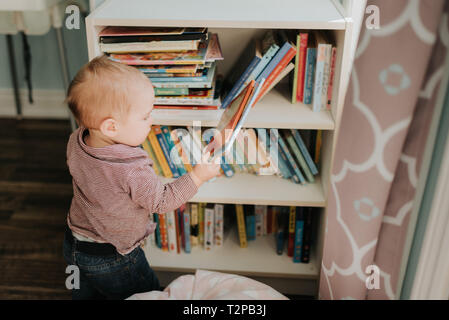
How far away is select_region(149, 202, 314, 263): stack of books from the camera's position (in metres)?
1.58

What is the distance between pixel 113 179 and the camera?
1.05 m

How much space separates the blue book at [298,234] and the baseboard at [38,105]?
171 centimetres

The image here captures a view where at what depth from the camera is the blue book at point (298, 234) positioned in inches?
61.4

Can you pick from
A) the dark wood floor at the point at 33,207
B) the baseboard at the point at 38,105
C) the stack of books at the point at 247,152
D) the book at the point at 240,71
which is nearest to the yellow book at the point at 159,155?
the stack of books at the point at 247,152


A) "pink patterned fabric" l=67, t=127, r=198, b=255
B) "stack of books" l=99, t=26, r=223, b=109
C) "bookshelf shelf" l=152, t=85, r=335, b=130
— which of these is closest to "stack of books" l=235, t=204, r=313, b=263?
"bookshelf shelf" l=152, t=85, r=335, b=130

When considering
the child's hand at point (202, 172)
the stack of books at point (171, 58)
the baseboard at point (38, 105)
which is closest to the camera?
the child's hand at point (202, 172)

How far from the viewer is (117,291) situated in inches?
47.6

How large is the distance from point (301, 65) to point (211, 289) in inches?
26.4

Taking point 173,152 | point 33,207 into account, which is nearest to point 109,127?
point 173,152

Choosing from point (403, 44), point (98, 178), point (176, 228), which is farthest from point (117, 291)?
point (403, 44)

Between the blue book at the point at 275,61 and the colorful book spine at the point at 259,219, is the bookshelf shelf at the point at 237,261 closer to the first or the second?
the colorful book spine at the point at 259,219

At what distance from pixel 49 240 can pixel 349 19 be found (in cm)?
137

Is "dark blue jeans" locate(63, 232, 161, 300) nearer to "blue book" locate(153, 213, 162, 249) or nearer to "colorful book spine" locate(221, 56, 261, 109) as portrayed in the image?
"blue book" locate(153, 213, 162, 249)

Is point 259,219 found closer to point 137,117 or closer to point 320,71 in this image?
point 320,71
